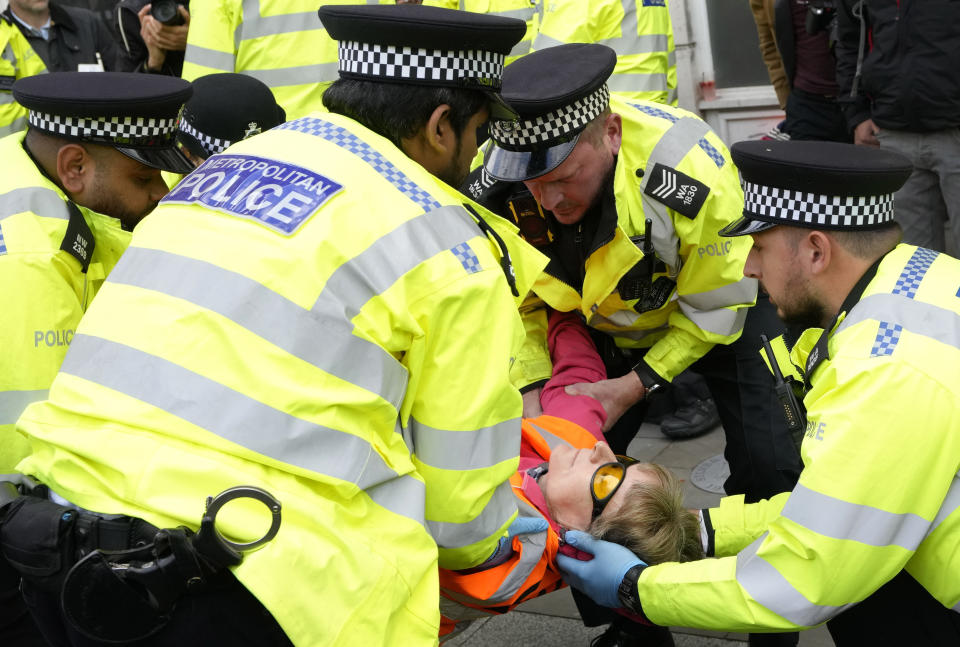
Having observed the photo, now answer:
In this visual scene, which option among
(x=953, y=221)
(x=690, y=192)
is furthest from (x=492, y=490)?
(x=953, y=221)

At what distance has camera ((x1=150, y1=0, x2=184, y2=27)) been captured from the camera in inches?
174

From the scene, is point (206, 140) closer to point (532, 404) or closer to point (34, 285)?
point (34, 285)

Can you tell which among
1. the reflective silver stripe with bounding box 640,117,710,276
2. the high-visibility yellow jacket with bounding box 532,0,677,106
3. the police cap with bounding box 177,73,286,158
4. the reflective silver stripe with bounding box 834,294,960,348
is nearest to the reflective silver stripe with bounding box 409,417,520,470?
the reflective silver stripe with bounding box 834,294,960,348

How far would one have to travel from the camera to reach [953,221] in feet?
15.6

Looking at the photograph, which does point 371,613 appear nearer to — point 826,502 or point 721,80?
point 826,502

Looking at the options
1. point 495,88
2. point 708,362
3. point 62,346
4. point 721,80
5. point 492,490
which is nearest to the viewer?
point 492,490

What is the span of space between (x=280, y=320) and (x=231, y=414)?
18 centimetres

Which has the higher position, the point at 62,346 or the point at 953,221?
the point at 62,346

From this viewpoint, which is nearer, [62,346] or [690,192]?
[62,346]

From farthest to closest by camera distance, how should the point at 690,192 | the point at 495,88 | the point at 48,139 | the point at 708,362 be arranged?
the point at 708,362
the point at 690,192
the point at 48,139
the point at 495,88

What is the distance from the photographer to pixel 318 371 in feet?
5.98

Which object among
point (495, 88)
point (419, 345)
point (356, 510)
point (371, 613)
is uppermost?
point (495, 88)

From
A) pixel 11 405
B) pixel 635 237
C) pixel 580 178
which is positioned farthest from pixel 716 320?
pixel 11 405

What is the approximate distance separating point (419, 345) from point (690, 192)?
154cm
